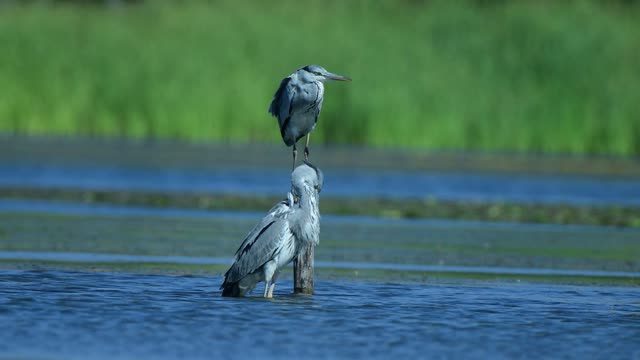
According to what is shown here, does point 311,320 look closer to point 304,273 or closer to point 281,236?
point 281,236

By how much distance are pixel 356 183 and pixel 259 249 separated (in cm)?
1183

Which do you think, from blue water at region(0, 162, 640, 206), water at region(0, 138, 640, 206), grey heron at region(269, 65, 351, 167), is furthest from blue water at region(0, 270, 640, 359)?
water at region(0, 138, 640, 206)

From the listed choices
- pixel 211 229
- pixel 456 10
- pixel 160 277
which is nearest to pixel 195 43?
pixel 456 10

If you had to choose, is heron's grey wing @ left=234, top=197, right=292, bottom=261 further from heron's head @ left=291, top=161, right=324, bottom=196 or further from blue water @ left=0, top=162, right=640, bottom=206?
blue water @ left=0, top=162, right=640, bottom=206

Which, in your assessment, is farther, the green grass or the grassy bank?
the green grass

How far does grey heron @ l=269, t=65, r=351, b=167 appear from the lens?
11664 millimetres

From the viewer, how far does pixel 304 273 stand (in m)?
11.8

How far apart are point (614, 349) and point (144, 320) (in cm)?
282

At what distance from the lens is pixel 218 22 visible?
28812 millimetres

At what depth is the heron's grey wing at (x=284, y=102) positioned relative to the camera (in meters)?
11.7

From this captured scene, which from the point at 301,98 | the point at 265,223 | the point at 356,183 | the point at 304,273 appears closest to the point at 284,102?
the point at 301,98

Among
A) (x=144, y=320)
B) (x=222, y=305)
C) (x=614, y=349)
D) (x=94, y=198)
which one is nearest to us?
(x=614, y=349)

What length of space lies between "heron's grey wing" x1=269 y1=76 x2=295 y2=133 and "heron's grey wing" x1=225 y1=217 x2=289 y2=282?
0.86 metres

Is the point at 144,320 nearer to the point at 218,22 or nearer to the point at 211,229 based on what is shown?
the point at 211,229
